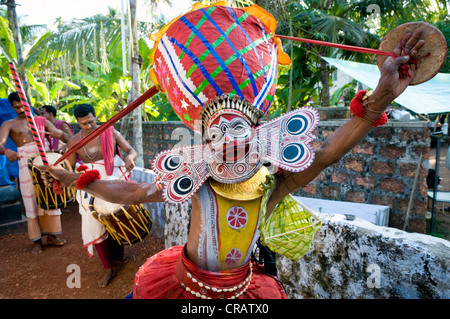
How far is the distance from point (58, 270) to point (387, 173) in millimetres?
4648

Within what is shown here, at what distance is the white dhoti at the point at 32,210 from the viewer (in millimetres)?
4680

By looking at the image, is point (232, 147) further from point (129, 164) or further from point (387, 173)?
point (387, 173)

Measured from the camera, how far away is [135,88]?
570cm

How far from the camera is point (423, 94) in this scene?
4.57 m

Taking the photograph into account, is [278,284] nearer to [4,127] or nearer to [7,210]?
[4,127]

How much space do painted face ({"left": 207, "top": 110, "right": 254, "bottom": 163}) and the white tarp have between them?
144 inches

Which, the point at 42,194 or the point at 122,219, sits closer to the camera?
the point at 122,219

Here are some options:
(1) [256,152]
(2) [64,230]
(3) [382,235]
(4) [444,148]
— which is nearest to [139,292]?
(1) [256,152]

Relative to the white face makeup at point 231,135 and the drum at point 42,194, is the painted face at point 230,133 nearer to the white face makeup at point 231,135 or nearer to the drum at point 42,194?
the white face makeup at point 231,135

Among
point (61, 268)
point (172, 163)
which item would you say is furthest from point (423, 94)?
point (61, 268)

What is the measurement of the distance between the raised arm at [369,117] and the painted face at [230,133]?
0.36 m

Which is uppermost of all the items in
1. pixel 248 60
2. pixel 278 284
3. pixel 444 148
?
pixel 248 60

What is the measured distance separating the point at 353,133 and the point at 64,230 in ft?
18.9

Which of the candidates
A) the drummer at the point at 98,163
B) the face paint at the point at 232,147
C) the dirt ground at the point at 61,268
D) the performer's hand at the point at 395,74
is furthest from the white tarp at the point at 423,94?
the drummer at the point at 98,163
